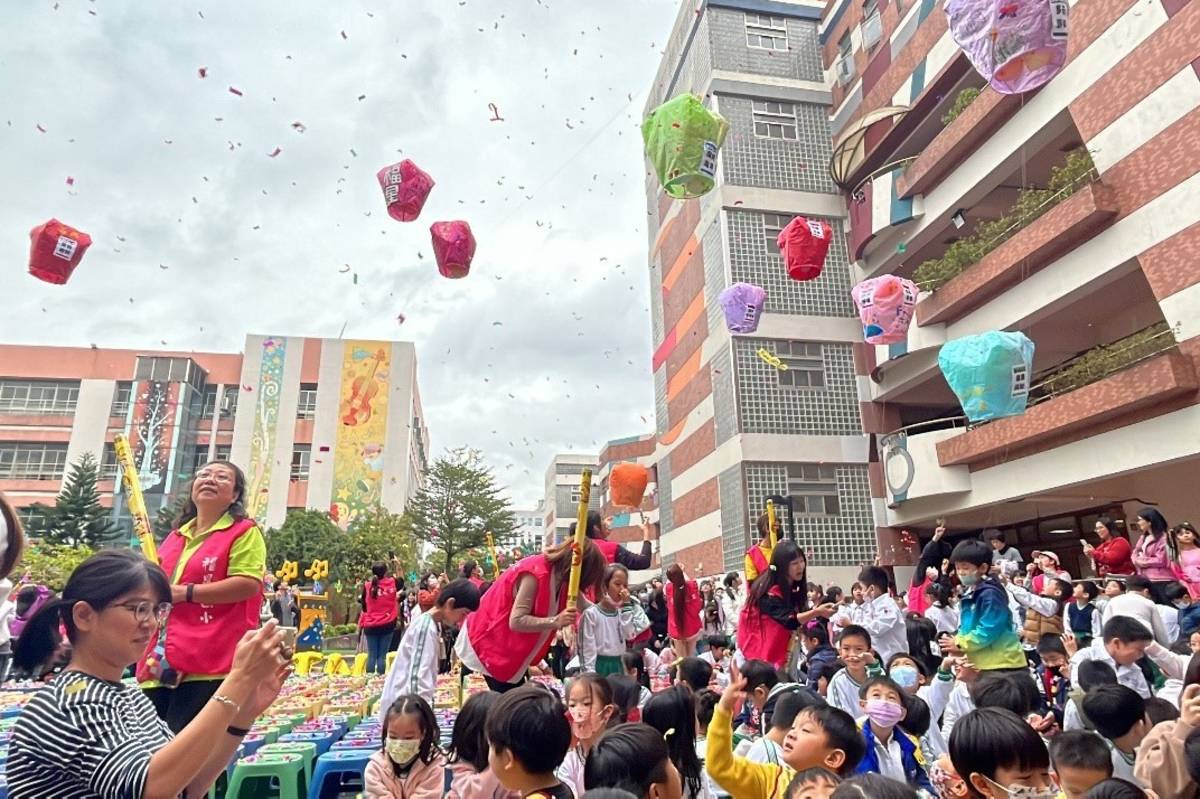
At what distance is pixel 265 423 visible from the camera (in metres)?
41.8

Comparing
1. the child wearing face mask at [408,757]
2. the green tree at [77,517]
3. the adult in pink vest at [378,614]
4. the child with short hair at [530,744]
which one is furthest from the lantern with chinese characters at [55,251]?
the green tree at [77,517]

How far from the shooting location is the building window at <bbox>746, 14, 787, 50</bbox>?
21.4 m

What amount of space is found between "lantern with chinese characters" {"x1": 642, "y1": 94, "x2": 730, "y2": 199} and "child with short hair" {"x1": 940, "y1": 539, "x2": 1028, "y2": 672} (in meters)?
4.31

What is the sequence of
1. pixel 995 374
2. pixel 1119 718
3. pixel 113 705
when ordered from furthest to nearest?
1. pixel 995 374
2. pixel 1119 718
3. pixel 113 705

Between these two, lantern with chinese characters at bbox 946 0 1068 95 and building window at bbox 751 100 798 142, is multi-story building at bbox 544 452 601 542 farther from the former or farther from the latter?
lantern with chinese characters at bbox 946 0 1068 95

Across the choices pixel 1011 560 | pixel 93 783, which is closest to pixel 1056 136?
pixel 1011 560

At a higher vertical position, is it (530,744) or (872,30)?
(872,30)

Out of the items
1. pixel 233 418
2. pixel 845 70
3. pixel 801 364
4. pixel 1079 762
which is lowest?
pixel 1079 762

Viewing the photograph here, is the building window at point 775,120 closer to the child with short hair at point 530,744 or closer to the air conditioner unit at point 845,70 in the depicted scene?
the air conditioner unit at point 845,70

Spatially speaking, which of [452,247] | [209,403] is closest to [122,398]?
[209,403]

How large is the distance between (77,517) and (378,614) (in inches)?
1169

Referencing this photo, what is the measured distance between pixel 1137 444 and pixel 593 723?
1237cm

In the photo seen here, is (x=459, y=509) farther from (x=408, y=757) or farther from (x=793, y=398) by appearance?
(x=408, y=757)

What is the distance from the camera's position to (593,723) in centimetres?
302
